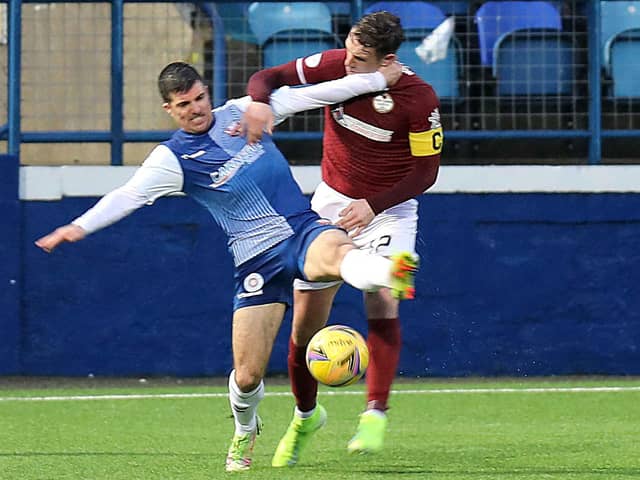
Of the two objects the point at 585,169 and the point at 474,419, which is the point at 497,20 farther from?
the point at 474,419

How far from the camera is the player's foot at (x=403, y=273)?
544cm

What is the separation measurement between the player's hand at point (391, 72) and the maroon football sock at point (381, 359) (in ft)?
3.86

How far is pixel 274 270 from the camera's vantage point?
20.6 feet

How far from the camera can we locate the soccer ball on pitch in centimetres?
583

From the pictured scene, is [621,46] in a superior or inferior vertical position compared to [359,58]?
superior

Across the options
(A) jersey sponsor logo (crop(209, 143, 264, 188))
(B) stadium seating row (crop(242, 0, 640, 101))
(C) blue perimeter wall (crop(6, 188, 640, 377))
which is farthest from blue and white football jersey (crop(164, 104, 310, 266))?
(B) stadium seating row (crop(242, 0, 640, 101))

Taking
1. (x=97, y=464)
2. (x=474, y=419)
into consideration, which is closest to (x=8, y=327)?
(x=474, y=419)

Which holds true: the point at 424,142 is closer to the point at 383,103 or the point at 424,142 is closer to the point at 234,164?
the point at 383,103

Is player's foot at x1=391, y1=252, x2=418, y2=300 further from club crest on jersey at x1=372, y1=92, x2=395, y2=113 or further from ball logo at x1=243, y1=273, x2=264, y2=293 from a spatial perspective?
club crest on jersey at x1=372, y1=92, x2=395, y2=113

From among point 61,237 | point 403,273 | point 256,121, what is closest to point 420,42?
point 256,121

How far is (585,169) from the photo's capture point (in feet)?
37.7

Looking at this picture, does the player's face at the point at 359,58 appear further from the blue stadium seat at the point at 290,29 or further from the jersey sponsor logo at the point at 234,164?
the blue stadium seat at the point at 290,29

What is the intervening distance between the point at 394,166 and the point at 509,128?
478 centimetres

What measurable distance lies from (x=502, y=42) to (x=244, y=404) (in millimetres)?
6248
